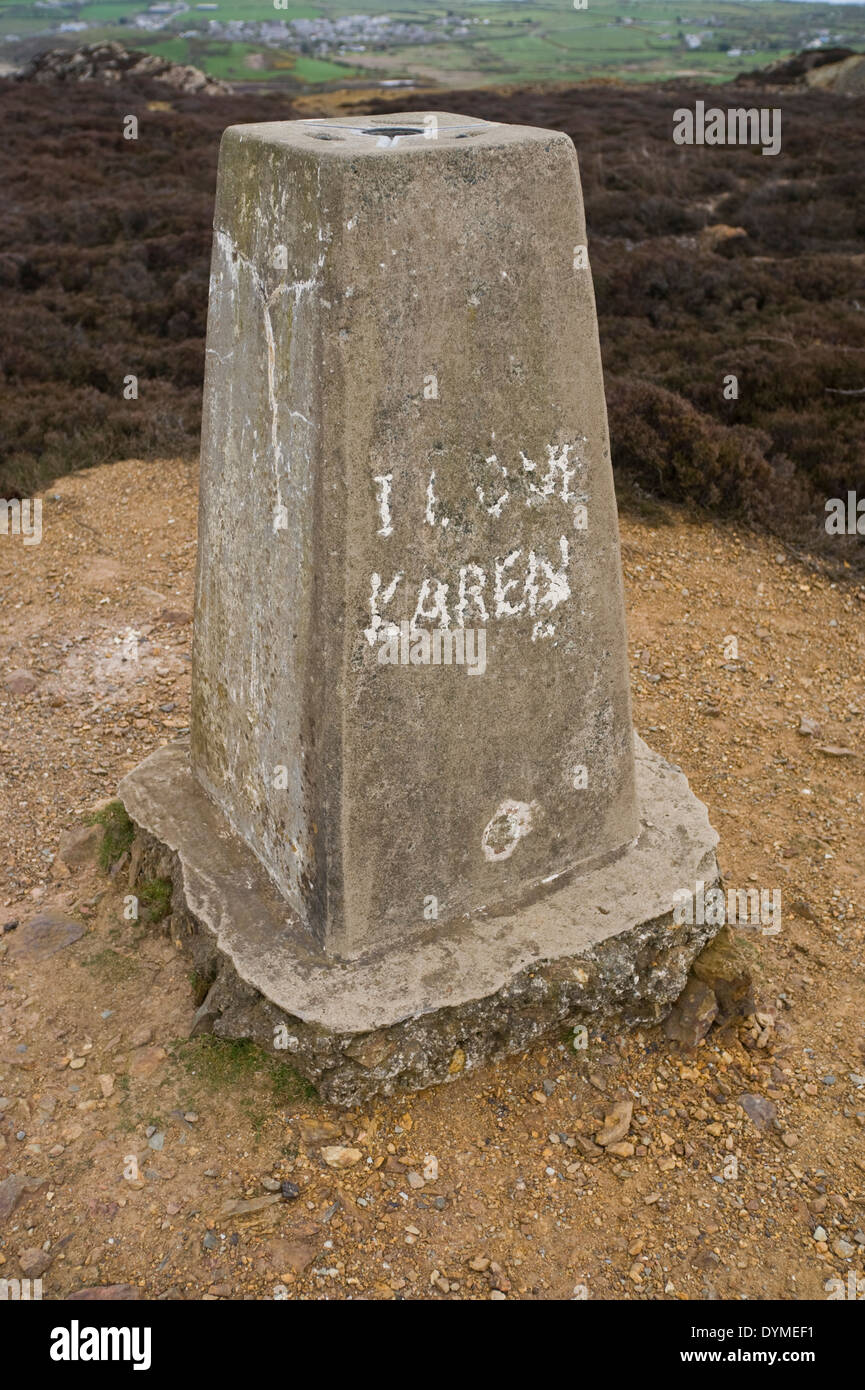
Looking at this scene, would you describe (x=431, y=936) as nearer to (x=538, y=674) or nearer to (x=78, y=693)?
(x=538, y=674)

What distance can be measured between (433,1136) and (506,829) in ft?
3.20

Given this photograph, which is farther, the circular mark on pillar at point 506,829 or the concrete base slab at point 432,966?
the circular mark on pillar at point 506,829

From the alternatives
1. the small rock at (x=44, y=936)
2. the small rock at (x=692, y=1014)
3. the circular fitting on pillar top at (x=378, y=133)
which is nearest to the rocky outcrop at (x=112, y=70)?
the circular fitting on pillar top at (x=378, y=133)

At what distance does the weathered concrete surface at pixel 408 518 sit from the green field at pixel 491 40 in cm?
3783

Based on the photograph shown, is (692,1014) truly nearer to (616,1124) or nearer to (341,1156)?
(616,1124)

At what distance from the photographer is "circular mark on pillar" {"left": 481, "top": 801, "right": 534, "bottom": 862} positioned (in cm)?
360

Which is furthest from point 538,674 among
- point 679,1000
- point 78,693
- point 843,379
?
point 843,379

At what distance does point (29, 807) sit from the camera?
497cm

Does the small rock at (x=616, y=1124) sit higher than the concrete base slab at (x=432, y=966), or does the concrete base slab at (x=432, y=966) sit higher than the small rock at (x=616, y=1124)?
the concrete base slab at (x=432, y=966)

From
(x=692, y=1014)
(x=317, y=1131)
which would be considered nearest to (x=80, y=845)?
(x=317, y=1131)

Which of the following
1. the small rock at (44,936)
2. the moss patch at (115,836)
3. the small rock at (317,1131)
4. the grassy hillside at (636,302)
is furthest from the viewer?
the grassy hillside at (636,302)

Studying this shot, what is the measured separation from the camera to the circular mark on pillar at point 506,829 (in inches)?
142

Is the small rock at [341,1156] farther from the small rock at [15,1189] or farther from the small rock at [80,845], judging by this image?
the small rock at [80,845]

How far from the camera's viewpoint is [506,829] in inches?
143
